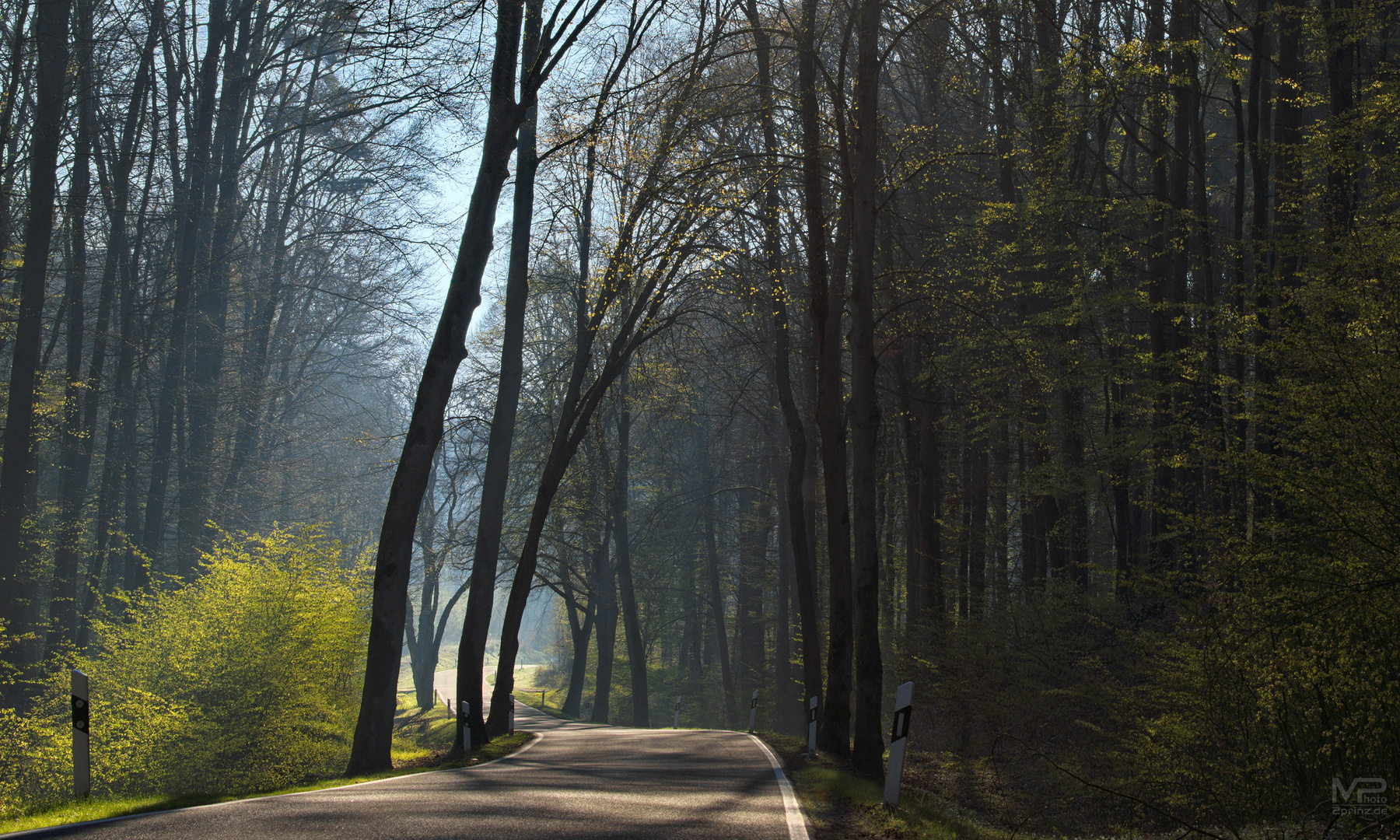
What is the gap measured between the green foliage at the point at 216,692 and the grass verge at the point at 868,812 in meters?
6.94

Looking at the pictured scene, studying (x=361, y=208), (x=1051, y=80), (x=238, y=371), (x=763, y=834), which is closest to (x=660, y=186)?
(x=1051, y=80)

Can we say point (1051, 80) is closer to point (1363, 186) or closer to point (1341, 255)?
point (1363, 186)

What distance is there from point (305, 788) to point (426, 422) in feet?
16.2

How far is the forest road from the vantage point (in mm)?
5656

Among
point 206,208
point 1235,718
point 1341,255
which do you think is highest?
point 206,208

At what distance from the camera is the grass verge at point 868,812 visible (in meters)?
7.23

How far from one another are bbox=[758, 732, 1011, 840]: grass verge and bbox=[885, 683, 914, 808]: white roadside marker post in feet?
0.50

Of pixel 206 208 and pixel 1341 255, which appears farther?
pixel 206 208

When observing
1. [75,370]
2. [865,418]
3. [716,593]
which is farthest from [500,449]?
[716,593]

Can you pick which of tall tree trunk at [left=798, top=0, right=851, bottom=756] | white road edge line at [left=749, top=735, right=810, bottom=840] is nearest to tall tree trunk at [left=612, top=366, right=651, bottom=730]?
tall tree trunk at [left=798, top=0, right=851, bottom=756]

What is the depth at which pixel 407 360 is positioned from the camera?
37.9 m

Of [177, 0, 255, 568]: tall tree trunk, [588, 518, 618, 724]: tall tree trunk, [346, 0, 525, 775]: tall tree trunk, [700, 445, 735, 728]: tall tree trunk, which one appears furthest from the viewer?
[700, 445, 735, 728]: tall tree trunk

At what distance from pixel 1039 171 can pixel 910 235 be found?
468 centimetres

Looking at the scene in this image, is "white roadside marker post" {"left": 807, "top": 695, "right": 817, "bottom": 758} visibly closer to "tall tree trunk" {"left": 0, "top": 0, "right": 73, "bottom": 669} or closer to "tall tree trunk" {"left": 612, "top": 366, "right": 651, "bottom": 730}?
"tall tree trunk" {"left": 0, "top": 0, "right": 73, "bottom": 669}
